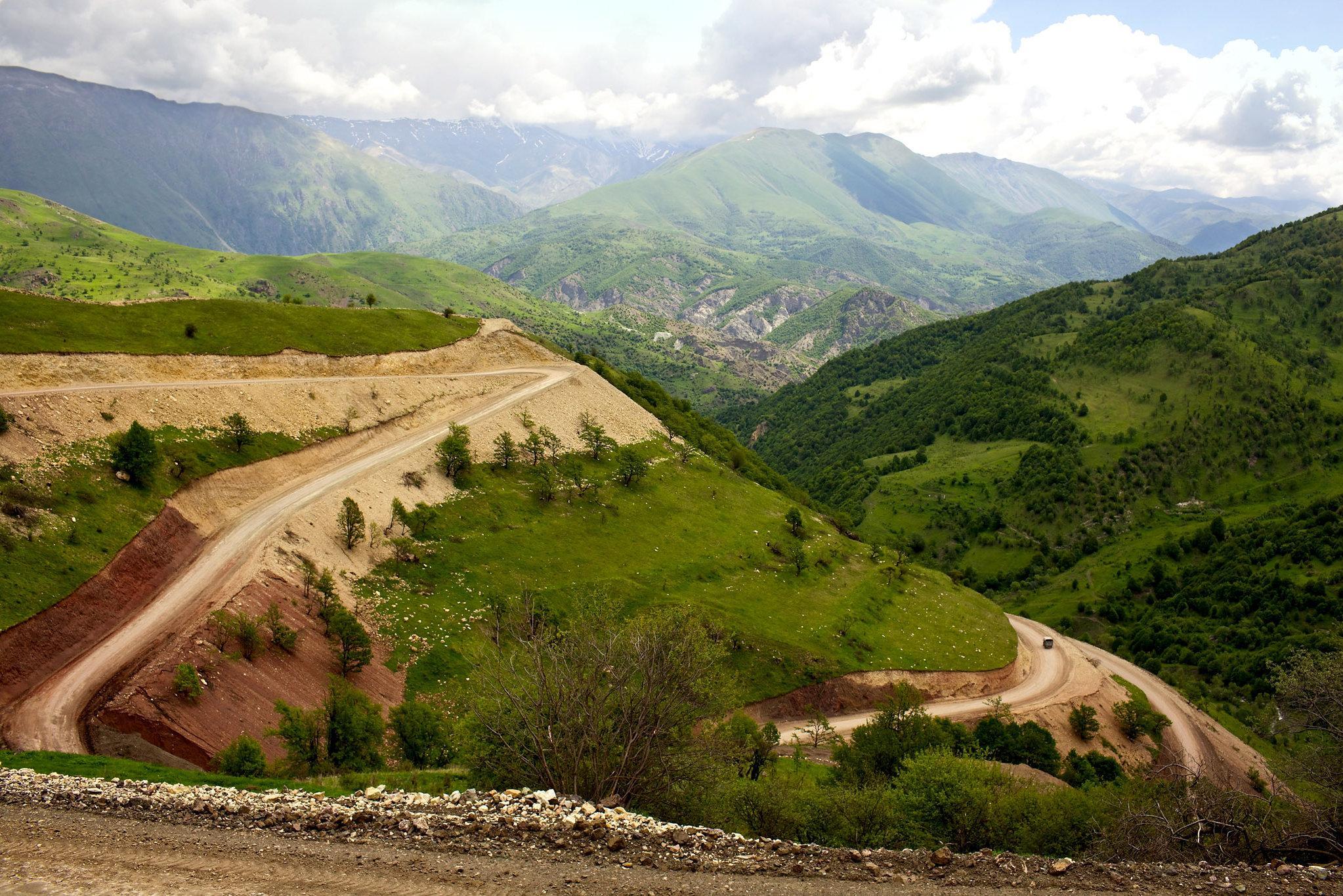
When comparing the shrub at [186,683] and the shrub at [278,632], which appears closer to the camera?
the shrub at [186,683]

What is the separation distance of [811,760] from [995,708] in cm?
2520

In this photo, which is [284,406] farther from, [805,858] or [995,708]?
[995,708]

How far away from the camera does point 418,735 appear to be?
37875 mm

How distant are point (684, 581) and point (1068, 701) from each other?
1784 inches

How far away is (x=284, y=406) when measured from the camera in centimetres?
6806

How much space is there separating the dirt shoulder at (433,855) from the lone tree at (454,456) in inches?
1952

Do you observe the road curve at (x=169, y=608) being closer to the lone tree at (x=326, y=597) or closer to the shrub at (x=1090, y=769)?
the lone tree at (x=326, y=597)

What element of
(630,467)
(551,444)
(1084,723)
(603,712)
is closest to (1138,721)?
(1084,723)

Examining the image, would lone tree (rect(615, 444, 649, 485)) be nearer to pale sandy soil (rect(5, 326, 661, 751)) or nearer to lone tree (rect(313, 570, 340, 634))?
pale sandy soil (rect(5, 326, 661, 751))

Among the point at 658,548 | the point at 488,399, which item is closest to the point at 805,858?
the point at 658,548

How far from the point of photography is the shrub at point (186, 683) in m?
35.1

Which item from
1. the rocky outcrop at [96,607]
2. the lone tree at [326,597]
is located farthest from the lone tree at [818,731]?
the rocky outcrop at [96,607]

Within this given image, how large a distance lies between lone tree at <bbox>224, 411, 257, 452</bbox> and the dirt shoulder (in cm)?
4103

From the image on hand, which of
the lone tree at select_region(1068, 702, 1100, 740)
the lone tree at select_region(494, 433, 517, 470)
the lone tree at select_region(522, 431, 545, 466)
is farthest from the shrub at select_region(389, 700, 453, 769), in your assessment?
the lone tree at select_region(1068, 702, 1100, 740)
